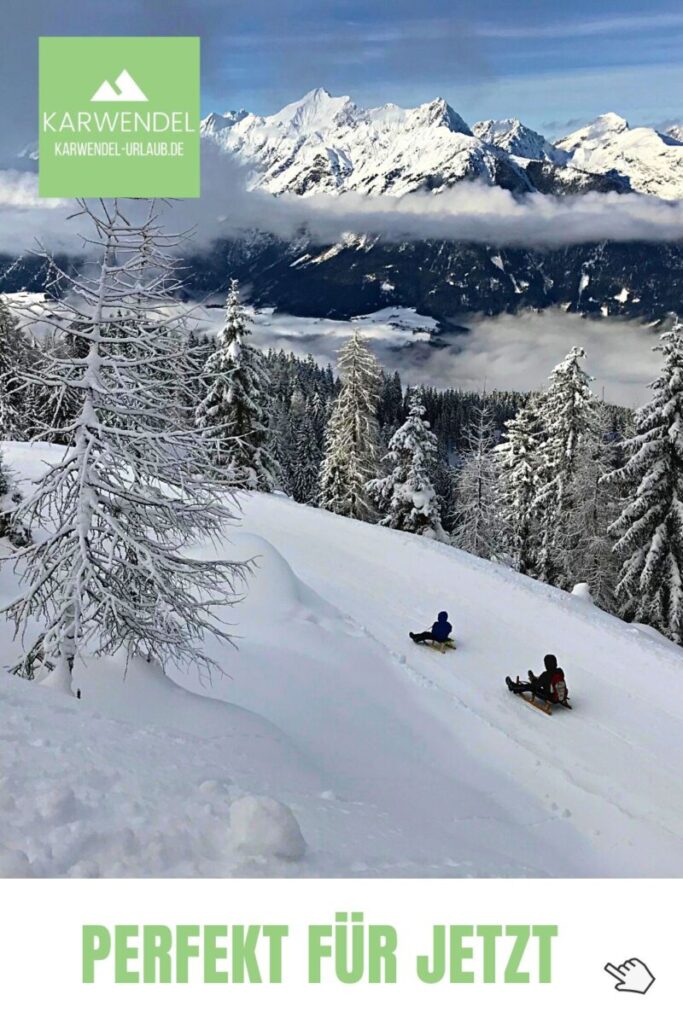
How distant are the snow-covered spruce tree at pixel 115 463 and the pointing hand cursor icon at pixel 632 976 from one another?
5.92 metres

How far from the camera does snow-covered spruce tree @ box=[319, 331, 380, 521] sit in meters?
36.6

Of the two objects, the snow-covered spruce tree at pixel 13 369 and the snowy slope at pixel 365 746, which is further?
the snow-covered spruce tree at pixel 13 369

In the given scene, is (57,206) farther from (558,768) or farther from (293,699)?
(558,768)

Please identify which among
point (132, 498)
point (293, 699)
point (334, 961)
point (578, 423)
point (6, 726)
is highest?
point (578, 423)

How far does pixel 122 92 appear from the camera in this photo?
6.99 metres

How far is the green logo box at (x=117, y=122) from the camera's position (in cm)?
688

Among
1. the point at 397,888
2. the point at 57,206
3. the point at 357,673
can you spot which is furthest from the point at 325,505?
the point at 397,888

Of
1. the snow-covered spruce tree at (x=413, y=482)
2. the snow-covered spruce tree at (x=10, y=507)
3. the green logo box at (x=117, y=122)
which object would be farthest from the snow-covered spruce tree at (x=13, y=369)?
the snow-covered spruce tree at (x=413, y=482)

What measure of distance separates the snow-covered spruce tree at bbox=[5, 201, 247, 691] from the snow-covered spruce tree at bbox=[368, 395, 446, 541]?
2311 cm

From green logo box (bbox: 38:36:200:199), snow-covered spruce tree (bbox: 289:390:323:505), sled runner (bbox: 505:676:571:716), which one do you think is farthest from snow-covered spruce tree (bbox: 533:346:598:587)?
snow-covered spruce tree (bbox: 289:390:323:505)

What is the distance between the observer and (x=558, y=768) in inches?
414

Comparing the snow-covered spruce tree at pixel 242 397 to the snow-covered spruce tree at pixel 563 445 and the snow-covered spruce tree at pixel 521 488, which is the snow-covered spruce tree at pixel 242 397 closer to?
the snow-covered spruce tree at pixel 563 445

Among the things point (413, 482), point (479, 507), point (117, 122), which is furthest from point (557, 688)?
point (479, 507)

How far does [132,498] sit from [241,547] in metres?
9.43
